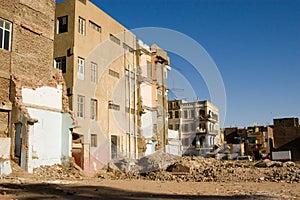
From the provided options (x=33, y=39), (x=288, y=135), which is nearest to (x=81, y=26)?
(x=33, y=39)

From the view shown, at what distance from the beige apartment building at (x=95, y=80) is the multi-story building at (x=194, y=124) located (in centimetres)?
3664

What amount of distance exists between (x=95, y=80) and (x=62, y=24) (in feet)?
16.7

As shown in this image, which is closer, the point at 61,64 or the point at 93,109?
the point at 61,64

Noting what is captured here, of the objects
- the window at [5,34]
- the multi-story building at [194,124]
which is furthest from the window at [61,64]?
the multi-story building at [194,124]

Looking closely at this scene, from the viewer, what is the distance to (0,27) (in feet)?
61.9

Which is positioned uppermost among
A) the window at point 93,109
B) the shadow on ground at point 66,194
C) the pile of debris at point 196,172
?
the window at point 93,109

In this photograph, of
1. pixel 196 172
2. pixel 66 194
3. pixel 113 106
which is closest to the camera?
pixel 66 194

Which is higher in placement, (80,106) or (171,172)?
(80,106)

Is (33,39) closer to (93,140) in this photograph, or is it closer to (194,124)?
(93,140)

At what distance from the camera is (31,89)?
2011 centimetres

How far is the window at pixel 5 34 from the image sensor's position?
750 inches

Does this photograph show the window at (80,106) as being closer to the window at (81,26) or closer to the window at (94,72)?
the window at (94,72)

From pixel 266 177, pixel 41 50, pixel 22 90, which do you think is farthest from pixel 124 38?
pixel 266 177

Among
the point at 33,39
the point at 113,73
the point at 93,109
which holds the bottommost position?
the point at 93,109
